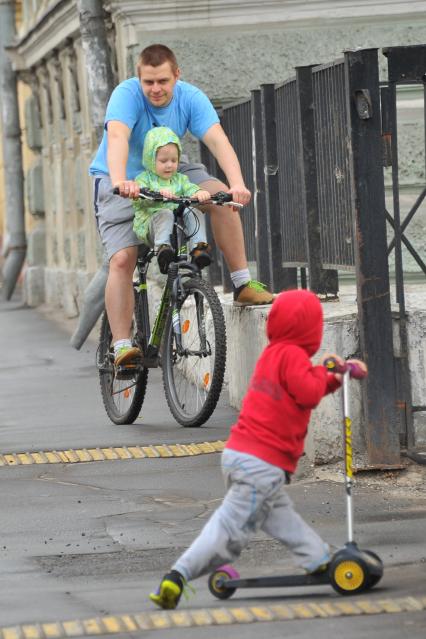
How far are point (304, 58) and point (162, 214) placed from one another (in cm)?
599

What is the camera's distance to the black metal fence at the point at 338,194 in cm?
748

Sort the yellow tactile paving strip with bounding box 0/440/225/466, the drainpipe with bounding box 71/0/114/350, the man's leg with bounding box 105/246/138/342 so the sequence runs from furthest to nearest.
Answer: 1. the drainpipe with bounding box 71/0/114/350
2. the man's leg with bounding box 105/246/138/342
3. the yellow tactile paving strip with bounding box 0/440/225/466

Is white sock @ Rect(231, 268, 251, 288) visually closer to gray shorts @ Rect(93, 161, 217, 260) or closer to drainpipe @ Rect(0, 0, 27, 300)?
gray shorts @ Rect(93, 161, 217, 260)

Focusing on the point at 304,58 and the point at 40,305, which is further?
the point at 40,305

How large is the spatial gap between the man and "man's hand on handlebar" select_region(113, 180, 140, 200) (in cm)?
8

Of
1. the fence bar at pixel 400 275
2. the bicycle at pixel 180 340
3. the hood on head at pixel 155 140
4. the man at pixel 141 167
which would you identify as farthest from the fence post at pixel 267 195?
the fence bar at pixel 400 275

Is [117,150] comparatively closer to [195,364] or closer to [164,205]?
[164,205]

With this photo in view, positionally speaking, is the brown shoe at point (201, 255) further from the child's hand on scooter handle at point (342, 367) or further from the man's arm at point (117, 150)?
the child's hand on scooter handle at point (342, 367)

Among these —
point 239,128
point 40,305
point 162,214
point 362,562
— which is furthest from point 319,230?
point 40,305

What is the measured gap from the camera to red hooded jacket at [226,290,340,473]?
5449 millimetres

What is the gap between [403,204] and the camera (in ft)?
46.8

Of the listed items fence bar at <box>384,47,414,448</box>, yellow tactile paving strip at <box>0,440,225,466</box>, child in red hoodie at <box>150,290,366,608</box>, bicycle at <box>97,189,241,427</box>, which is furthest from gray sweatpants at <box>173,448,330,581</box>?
bicycle at <box>97,189,241,427</box>

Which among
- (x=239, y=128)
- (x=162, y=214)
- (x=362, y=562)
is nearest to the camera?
(x=362, y=562)

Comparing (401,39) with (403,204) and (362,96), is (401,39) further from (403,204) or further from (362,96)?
(362,96)
